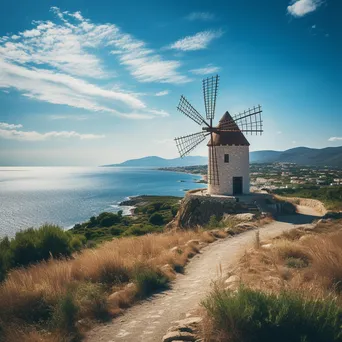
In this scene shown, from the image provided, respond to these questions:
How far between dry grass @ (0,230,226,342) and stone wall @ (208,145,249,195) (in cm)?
1197

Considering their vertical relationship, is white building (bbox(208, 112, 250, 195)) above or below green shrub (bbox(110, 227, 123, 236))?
above

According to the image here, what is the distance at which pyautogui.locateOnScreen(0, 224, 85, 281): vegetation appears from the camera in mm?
8117

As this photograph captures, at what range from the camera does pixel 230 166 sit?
18.8 meters

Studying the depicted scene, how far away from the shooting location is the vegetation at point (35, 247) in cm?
812

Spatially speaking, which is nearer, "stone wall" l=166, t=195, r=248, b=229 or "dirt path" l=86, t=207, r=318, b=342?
"dirt path" l=86, t=207, r=318, b=342

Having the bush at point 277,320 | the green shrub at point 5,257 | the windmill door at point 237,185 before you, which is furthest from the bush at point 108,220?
the bush at point 277,320

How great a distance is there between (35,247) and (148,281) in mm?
4517

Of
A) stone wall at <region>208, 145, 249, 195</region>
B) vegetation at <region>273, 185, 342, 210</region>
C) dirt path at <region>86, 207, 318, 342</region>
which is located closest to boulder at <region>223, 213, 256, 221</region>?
stone wall at <region>208, 145, 249, 195</region>

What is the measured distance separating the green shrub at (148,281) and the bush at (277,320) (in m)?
2.32

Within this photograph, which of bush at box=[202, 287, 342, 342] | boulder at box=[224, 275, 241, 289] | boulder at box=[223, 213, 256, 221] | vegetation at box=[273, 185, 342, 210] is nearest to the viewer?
bush at box=[202, 287, 342, 342]

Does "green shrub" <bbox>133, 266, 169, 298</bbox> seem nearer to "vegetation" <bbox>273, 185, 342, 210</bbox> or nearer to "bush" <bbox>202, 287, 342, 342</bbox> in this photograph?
"bush" <bbox>202, 287, 342, 342</bbox>

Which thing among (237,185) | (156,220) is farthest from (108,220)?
(237,185)

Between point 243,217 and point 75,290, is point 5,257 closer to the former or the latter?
point 75,290

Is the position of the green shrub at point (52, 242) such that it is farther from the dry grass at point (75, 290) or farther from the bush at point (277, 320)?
the bush at point (277, 320)
